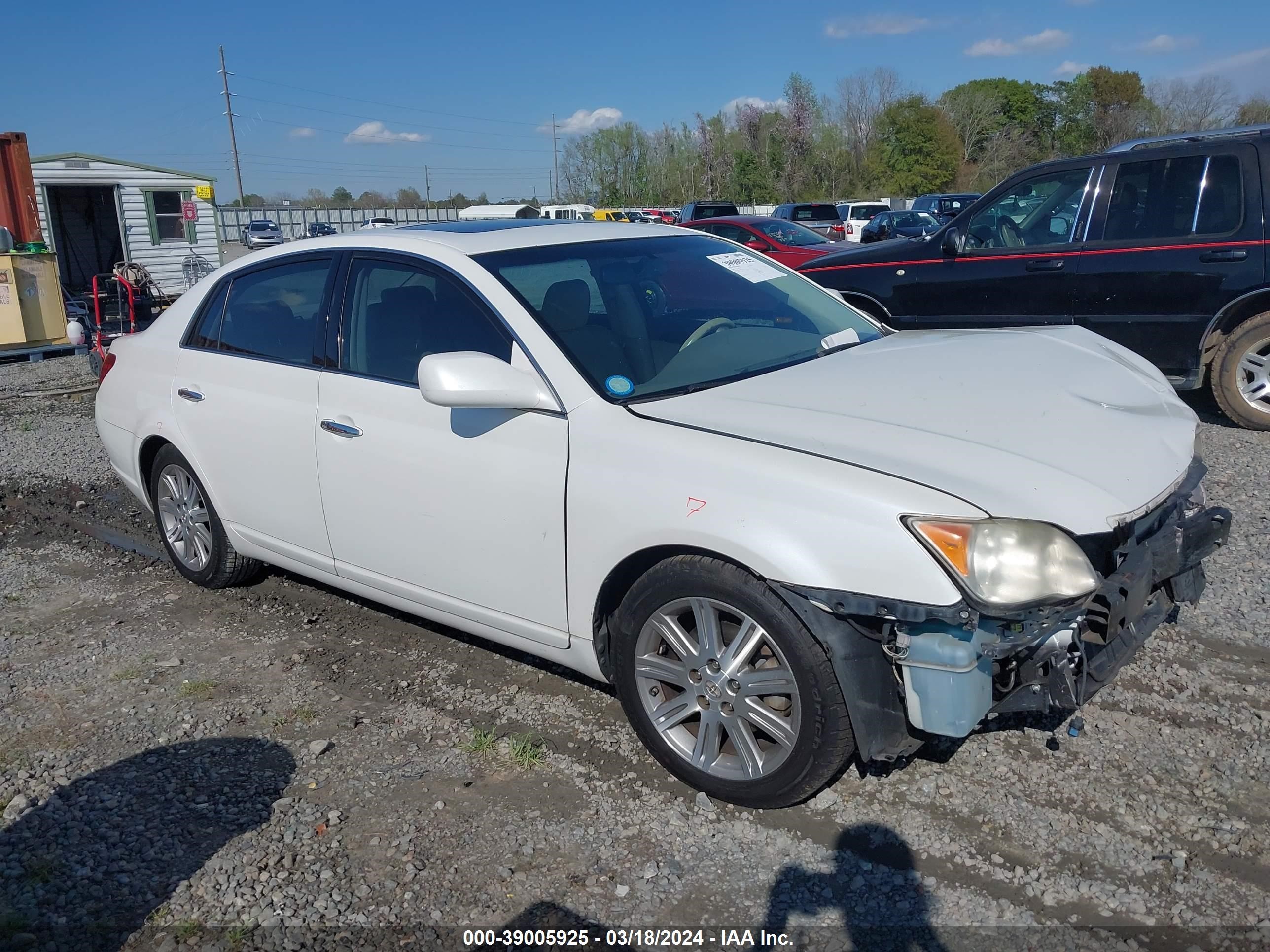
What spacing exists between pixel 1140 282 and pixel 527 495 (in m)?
5.49

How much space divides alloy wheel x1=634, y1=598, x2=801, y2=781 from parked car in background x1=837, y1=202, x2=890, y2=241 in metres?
28.4

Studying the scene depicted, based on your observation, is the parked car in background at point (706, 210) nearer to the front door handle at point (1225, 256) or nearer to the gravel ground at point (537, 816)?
the front door handle at point (1225, 256)

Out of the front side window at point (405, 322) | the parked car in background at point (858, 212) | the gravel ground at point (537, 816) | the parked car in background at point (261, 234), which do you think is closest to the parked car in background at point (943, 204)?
the parked car in background at point (858, 212)

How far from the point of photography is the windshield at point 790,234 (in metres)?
15.5

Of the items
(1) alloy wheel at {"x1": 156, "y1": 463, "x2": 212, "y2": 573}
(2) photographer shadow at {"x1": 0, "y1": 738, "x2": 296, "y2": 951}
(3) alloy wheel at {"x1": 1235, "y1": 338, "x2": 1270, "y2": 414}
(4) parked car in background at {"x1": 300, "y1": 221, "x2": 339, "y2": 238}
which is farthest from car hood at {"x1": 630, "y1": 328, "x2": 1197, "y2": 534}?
(4) parked car in background at {"x1": 300, "y1": 221, "x2": 339, "y2": 238}

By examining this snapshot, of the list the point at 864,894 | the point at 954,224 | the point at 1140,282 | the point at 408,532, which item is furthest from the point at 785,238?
the point at 864,894

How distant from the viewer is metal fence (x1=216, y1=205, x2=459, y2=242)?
4975 centimetres

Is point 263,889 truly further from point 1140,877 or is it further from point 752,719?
point 1140,877

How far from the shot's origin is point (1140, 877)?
266 cm

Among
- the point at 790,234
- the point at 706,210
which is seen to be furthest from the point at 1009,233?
the point at 706,210

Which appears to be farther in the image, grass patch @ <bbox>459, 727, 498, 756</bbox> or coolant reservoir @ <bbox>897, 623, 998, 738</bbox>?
grass patch @ <bbox>459, 727, 498, 756</bbox>

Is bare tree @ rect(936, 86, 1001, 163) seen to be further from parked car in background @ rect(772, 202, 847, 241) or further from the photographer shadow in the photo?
the photographer shadow

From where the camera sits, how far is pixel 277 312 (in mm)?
4355

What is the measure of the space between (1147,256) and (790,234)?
364 inches
